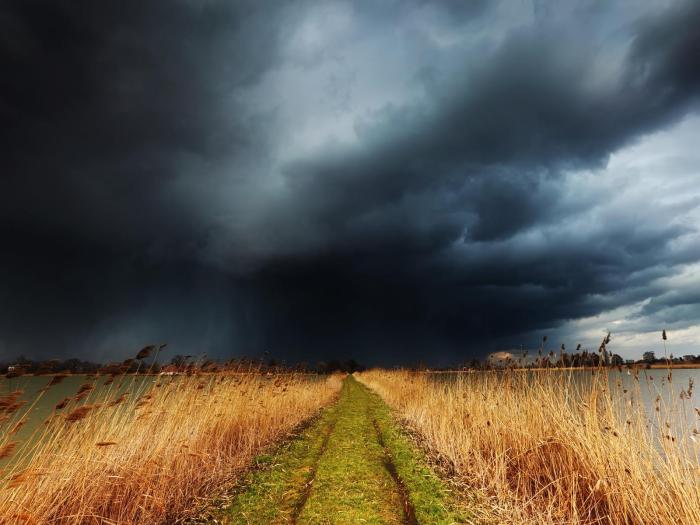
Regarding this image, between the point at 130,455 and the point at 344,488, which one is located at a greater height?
the point at 130,455

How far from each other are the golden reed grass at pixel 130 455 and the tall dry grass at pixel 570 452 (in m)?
5.16

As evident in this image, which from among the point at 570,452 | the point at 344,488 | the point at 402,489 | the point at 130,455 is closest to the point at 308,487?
the point at 344,488

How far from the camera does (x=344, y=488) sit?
801cm

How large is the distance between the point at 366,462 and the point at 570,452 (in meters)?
5.04

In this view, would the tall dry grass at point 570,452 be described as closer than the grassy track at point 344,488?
Yes

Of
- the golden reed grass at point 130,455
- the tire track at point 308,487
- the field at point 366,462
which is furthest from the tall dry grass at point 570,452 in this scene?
the golden reed grass at point 130,455

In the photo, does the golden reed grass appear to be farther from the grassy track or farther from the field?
the grassy track

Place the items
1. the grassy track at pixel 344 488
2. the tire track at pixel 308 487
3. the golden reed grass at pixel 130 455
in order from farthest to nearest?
the tire track at pixel 308 487, the grassy track at pixel 344 488, the golden reed grass at pixel 130 455

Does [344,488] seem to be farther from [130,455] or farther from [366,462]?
[130,455]

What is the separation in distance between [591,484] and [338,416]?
14.1 metres

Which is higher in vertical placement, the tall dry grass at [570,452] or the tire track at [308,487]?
the tall dry grass at [570,452]

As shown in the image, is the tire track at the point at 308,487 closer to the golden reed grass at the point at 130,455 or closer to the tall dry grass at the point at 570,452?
the golden reed grass at the point at 130,455

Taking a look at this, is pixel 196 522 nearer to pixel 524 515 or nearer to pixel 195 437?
pixel 195 437

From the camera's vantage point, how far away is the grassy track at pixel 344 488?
6.57 metres
